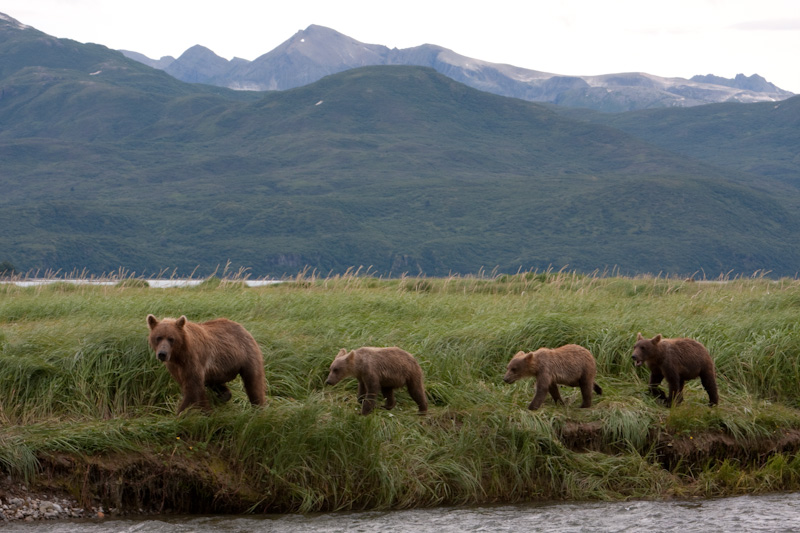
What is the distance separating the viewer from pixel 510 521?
880 cm

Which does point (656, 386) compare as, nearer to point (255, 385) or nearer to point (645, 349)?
point (645, 349)

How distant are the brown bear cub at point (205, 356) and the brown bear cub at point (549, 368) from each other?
9.17ft

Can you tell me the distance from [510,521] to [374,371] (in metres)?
2.19

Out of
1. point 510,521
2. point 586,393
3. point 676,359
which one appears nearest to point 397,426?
point 510,521

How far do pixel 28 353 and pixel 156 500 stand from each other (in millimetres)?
3510

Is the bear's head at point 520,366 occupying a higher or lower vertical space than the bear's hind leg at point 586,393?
higher

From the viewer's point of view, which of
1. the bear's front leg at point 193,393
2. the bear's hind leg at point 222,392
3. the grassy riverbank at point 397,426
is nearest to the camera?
the grassy riverbank at point 397,426

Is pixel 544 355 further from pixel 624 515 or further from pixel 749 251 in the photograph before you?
pixel 749 251

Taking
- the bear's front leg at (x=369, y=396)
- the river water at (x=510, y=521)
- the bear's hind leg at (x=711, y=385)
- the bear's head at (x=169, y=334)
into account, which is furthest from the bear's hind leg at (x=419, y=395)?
the bear's hind leg at (x=711, y=385)

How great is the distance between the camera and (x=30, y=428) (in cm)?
929

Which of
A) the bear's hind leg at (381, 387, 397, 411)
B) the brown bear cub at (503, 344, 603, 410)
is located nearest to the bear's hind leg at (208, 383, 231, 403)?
the bear's hind leg at (381, 387, 397, 411)

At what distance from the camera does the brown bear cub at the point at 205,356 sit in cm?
889

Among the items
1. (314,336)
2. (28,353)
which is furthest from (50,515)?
(314,336)

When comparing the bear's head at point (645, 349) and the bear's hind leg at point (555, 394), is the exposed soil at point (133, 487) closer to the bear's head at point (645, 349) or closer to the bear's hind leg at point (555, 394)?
the bear's hind leg at point (555, 394)
